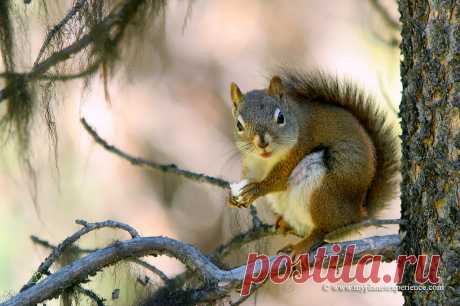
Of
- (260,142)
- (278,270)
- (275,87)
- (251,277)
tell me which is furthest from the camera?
(275,87)

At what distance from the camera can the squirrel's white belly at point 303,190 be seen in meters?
2.33

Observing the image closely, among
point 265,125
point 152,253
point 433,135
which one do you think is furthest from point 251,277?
point 265,125

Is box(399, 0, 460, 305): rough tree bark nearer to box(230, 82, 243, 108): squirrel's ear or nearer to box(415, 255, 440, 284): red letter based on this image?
box(415, 255, 440, 284): red letter

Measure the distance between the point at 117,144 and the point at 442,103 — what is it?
2.98 m

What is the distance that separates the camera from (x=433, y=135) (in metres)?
1.68

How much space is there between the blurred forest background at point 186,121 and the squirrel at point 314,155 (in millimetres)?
1566

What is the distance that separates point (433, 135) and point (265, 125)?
2.56ft

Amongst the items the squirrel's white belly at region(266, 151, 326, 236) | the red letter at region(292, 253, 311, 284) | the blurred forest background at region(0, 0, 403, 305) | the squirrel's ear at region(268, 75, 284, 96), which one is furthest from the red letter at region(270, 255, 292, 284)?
the blurred forest background at region(0, 0, 403, 305)

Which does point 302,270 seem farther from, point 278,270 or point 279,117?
point 279,117

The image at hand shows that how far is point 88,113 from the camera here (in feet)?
14.2

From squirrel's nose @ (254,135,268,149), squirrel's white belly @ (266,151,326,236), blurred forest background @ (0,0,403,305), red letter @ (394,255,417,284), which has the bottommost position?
red letter @ (394,255,417,284)

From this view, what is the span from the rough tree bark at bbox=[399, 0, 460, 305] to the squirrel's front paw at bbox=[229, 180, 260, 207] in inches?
27.0

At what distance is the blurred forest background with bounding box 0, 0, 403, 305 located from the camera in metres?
4.25

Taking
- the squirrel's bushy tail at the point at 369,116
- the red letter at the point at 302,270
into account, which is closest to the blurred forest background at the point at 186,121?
the squirrel's bushy tail at the point at 369,116
